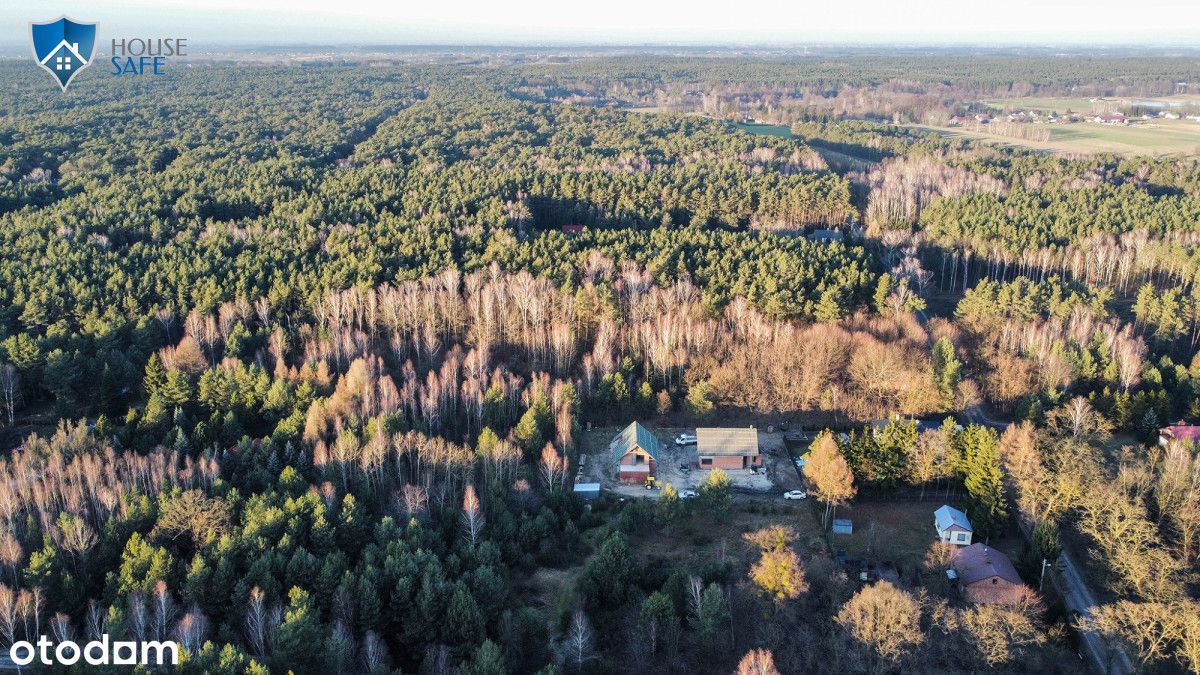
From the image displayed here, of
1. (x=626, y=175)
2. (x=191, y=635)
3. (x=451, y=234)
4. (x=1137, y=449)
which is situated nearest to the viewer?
(x=191, y=635)

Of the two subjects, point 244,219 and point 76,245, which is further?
point 244,219

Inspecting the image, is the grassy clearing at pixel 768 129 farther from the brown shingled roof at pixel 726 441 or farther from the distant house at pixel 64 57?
the brown shingled roof at pixel 726 441

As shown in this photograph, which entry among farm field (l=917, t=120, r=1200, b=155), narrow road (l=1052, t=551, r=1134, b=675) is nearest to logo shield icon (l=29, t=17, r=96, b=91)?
narrow road (l=1052, t=551, r=1134, b=675)

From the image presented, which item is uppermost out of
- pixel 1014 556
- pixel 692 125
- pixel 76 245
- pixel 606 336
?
pixel 692 125

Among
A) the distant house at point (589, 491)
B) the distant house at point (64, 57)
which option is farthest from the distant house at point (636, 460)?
the distant house at point (64, 57)

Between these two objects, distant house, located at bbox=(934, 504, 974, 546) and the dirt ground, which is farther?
the dirt ground

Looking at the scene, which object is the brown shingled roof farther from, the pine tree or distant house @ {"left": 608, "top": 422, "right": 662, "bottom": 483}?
the pine tree

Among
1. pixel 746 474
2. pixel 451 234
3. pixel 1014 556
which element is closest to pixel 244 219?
pixel 451 234

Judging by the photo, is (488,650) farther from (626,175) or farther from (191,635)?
(626,175)
